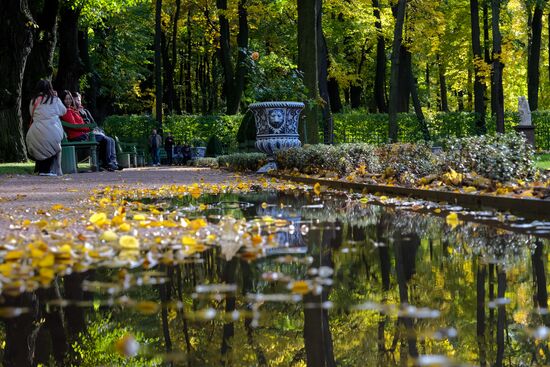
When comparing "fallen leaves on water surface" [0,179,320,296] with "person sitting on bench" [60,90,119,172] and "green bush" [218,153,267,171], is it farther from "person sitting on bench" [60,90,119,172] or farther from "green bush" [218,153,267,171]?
"green bush" [218,153,267,171]

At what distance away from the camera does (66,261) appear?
15.8 ft

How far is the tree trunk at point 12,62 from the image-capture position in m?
22.4

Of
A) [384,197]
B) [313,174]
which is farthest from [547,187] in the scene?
[313,174]

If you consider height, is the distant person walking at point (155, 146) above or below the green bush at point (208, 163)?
above

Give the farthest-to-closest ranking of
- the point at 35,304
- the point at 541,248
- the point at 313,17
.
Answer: the point at 313,17
the point at 541,248
the point at 35,304

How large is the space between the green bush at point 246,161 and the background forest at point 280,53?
1.84 m

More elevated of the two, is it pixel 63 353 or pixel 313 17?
pixel 313 17

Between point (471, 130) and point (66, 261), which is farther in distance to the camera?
point (471, 130)

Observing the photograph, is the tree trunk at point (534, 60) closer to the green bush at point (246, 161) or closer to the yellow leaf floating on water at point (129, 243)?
the green bush at point (246, 161)

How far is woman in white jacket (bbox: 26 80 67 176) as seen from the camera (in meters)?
17.2

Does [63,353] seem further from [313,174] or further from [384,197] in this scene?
[313,174]

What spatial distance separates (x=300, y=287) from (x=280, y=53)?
43321mm

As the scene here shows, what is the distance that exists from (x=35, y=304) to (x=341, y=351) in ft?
5.07

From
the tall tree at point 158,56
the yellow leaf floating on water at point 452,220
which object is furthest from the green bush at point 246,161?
the tall tree at point 158,56
